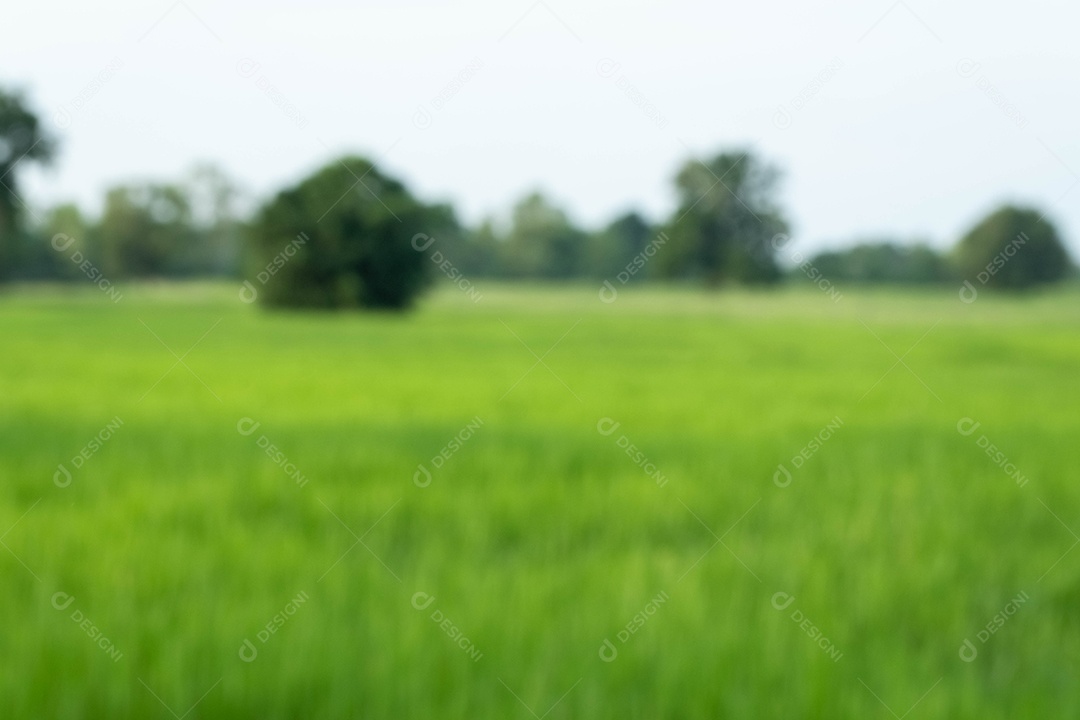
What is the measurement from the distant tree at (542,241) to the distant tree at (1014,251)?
879 inches

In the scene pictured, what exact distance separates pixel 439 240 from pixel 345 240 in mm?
5530

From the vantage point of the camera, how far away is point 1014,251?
4281 cm

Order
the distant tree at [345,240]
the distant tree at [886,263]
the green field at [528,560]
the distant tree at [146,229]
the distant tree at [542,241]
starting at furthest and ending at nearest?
the distant tree at [146,229] → the distant tree at [542,241] → the distant tree at [886,263] → the distant tree at [345,240] → the green field at [528,560]

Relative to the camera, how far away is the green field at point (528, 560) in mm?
2342

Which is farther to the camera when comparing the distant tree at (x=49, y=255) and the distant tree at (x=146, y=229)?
the distant tree at (x=49, y=255)

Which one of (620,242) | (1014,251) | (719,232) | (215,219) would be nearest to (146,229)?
(215,219)

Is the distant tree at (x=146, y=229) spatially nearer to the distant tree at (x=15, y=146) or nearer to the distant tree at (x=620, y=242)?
the distant tree at (x=15, y=146)

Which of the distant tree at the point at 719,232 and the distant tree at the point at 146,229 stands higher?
the distant tree at the point at 146,229

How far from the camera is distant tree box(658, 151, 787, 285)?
4222 centimetres

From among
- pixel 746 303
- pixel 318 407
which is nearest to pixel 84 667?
pixel 318 407

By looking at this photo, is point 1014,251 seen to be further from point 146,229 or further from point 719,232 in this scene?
point 146,229

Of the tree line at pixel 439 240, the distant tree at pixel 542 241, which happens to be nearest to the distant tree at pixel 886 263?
the tree line at pixel 439 240

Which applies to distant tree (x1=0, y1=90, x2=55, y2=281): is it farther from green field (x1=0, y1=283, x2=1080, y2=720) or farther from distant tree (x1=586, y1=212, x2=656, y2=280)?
green field (x1=0, y1=283, x2=1080, y2=720)

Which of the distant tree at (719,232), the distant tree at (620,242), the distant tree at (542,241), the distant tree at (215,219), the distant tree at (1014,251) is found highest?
the distant tree at (215,219)
